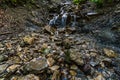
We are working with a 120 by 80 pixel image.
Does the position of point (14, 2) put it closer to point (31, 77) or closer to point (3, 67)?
point (3, 67)

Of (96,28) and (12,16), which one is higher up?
(12,16)

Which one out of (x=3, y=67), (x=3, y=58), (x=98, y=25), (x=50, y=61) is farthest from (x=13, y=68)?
(x=98, y=25)

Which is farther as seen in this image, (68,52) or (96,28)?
(96,28)

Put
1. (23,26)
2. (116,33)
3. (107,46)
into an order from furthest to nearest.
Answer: (23,26)
(116,33)
(107,46)

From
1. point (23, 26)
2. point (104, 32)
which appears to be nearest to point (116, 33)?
point (104, 32)

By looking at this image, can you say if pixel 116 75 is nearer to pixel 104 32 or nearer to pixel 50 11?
pixel 104 32

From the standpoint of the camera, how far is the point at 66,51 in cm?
410

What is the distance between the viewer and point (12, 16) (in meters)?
5.56

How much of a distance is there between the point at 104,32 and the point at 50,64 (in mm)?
2475

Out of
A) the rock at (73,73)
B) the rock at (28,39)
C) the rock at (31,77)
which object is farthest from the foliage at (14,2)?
the rock at (73,73)

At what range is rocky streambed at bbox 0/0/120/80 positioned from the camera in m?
3.25

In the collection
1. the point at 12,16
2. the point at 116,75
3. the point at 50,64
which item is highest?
the point at 12,16

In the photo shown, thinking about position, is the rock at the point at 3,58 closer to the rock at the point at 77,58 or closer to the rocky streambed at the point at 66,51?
the rocky streambed at the point at 66,51

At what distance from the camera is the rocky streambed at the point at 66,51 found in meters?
3.25
